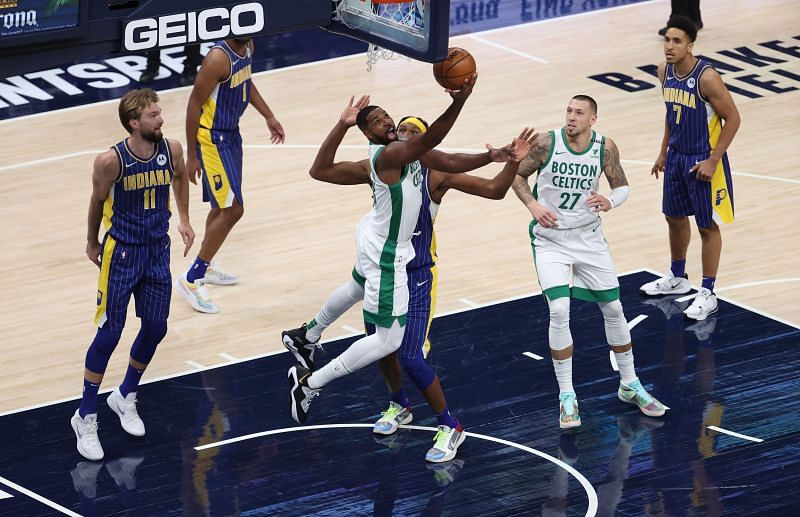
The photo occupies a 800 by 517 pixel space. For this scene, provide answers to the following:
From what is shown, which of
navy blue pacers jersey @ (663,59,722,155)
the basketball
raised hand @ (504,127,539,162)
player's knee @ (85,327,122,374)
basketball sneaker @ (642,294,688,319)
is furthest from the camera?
basketball sneaker @ (642,294,688,319)

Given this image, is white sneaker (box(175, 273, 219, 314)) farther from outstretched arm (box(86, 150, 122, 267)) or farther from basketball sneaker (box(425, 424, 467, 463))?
basketball sneaker (box(425, 424, 467, 463))

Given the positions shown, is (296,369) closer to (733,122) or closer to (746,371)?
(746,371)

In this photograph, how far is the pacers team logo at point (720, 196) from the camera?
397 inches

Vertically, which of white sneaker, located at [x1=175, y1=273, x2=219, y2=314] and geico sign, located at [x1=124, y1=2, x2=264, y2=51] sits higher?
geico sign, located at [x1=124, y1=2, x2=264, y2=51]

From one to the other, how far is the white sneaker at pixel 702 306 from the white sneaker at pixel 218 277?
3.37 m

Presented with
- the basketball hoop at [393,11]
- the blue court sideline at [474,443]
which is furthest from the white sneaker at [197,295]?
the basketball hoop at [393,11]

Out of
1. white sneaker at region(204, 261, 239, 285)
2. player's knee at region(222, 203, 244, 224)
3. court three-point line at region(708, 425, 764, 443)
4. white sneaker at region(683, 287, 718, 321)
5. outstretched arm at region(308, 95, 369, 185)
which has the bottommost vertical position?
white sneaker at region(204, 261, 239, 285)

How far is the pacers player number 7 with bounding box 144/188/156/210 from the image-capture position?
815 cm

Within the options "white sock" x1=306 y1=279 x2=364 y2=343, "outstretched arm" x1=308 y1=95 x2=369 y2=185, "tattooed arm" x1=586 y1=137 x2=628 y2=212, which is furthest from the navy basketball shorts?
"tattooed arm" x1=586 y1=137 x2=628 y2=212

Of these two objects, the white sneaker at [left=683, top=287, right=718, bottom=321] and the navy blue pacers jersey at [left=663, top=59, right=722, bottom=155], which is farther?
the white sneaker at [left=683, top=287, right=718, bottom=321]

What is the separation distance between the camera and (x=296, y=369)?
861cm

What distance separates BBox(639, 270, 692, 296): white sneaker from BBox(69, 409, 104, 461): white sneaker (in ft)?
13.7

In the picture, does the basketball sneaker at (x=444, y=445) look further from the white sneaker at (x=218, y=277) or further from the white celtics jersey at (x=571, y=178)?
the white sneaker at (x=218, y=277)

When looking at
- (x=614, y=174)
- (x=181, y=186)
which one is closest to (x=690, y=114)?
(x=614, y=174)
